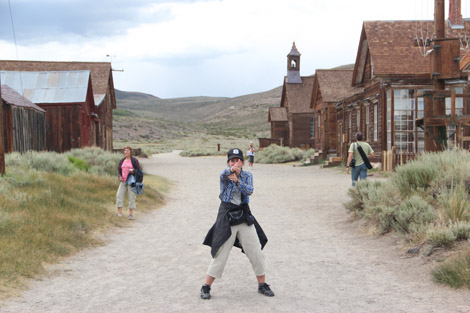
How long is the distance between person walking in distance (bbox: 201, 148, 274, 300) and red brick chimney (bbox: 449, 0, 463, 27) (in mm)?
22750

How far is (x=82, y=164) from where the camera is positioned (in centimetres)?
1614

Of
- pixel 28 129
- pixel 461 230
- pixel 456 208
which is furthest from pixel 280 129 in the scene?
pixel 461 230

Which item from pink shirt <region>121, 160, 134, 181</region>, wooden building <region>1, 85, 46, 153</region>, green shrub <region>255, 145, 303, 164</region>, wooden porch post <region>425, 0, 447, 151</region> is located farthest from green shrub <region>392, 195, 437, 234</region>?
green shrub <region>255, 145, 303, 164</region>

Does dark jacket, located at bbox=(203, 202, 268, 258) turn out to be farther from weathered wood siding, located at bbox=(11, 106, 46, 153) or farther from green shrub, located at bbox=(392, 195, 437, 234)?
weathered wood siding, located at bbox=(11, 106, 46, 153)

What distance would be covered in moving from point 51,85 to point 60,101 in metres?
1.34

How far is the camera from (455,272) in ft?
17.7

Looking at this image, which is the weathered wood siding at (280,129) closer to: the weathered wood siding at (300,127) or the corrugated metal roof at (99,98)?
the weathered wood siding at (300,127)

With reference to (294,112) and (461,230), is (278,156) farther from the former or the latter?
(461,230)

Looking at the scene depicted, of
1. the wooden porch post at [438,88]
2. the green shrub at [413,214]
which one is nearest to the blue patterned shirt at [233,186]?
the green shrub at [413,214]

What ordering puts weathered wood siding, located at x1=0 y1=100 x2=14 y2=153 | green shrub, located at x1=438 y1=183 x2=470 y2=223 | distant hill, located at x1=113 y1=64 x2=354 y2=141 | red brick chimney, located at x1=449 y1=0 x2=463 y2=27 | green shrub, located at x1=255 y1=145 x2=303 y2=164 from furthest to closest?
distant hill, located at x1=113 y1=64 x2=354 y2=141, green shrub, located at x1=255 y1=145 x2=303 y2=164, red brick chimney, located at x1=449 y1=0 x2=463 y2=27, weathered wood siding, located at x1=0 y1=100 x2=14 y2=153, green shrub, located at x1=438 y1=183 x2=470 y2=223

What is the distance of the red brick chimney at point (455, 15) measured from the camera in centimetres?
2445

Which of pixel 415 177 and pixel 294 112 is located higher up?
pixel 294 112

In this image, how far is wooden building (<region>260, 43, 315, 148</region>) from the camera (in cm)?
4641

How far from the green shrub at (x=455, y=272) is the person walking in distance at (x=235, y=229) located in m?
1.91
